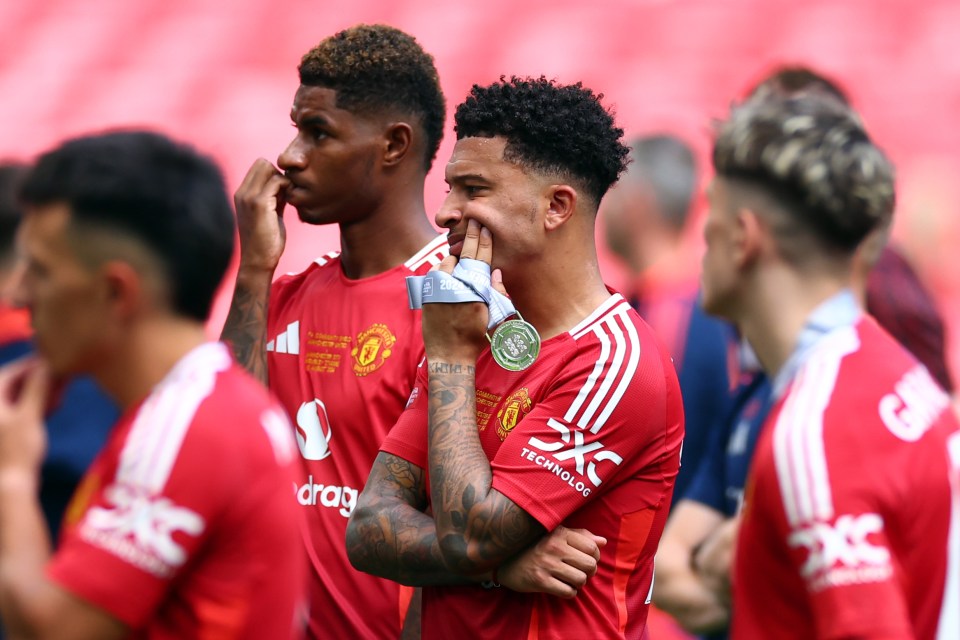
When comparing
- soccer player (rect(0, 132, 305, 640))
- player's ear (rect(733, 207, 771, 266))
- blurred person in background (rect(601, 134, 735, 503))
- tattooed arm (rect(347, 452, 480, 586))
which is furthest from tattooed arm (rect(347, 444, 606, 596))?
blurred person in background (rect(601, 134, 735, 503))

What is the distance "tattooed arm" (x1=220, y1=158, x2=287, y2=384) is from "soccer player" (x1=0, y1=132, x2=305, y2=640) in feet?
4.48

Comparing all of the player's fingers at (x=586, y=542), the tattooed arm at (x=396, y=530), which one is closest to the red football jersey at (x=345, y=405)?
the tattooed arm at (x=396, y=530)

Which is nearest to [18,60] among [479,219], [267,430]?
[479,219]

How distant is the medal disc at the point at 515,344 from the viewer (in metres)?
3.11

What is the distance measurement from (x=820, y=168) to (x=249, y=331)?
1.90 m

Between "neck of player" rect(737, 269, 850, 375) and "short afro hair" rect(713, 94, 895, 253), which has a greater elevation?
"short afro hair" rect(713, 94, 895, 253)

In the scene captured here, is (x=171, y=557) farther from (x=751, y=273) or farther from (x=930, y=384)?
(x=930, y=384)

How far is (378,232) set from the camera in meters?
3.88

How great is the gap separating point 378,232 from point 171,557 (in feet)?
6.08

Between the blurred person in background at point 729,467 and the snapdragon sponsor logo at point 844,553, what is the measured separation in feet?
4.67

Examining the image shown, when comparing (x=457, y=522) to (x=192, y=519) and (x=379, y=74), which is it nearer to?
(x=192, y=519)

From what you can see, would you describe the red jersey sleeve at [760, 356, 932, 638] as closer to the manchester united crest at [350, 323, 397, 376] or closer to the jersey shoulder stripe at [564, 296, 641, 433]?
the jersey shoulder stripe at [564, 296, 641, 433]

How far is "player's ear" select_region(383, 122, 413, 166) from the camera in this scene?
3.88 m

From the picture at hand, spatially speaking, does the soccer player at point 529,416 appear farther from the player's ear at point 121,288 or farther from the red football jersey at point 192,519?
the player's ear at point 121,288
